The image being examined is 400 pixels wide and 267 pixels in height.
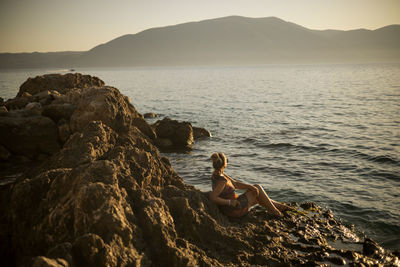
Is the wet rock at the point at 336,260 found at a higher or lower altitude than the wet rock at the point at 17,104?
lower

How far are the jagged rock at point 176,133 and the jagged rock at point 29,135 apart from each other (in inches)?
245

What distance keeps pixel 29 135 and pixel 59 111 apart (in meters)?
1.46

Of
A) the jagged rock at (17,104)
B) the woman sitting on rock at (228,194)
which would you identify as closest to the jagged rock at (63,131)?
the jagged rock at (17,104)

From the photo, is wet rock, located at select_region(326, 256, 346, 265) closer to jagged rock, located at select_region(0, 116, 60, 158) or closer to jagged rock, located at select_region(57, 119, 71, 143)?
jagged rock, located at select_region(57, 119, 71, 143)

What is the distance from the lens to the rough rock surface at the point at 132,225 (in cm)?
420

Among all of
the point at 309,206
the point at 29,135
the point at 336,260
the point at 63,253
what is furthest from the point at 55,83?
the point at 336,260

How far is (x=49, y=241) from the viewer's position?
435 centimetres

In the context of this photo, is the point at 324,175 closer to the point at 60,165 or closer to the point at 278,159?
the point at 278,159

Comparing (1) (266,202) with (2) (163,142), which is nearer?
(1) (266,202)

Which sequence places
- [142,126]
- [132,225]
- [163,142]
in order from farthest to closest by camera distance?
[163,142], [142,126], [132,225]

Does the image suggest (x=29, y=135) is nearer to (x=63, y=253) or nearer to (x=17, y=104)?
(x=17, y=104)

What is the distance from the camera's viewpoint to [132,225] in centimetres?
456

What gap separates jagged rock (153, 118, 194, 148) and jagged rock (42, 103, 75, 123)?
5.79 metres

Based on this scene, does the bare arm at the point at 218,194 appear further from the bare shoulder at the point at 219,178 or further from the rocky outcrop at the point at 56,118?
the rocky outcrop at the point at 56,118
